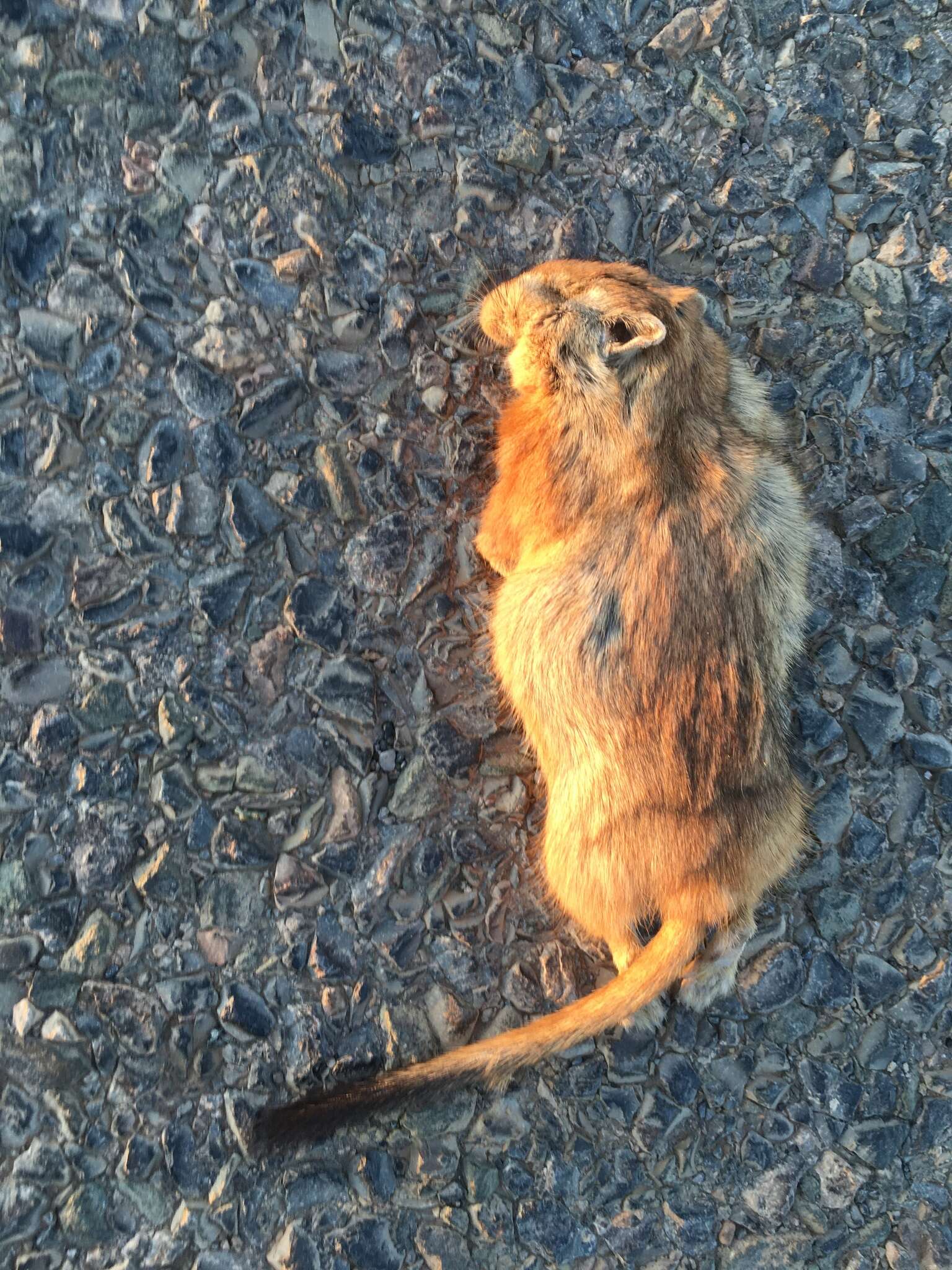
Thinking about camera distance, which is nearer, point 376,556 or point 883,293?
point 376,556

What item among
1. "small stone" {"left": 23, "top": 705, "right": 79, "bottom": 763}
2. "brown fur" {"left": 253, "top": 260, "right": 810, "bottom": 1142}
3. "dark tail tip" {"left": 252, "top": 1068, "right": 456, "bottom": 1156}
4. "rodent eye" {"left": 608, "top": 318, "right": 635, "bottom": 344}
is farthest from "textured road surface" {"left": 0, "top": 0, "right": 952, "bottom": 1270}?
"rodent eye" {"left": 608, "top": 318, "right": 635, "bottom": 344}

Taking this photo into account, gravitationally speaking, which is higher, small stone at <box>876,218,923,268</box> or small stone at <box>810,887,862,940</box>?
small stone at <box>876,218,923,268</box>

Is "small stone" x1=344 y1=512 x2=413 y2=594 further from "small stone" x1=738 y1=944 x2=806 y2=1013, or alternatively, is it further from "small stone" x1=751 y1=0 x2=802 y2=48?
"small stone" x1=751 y1=0 x2=802 y2=48

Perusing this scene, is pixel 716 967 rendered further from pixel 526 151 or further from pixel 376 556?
pixel 526 151

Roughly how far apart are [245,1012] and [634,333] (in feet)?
7.09

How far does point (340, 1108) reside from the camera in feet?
8.45

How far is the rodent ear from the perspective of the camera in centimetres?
226

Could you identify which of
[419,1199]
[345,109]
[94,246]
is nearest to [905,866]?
[419,1199]

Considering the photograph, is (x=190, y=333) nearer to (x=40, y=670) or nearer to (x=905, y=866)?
(x=40, y=670)

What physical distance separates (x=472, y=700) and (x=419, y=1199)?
146 cm

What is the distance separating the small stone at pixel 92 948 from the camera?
104 inches

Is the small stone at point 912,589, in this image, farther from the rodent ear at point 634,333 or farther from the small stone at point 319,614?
the small stone at point 319,614

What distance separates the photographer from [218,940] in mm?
2693

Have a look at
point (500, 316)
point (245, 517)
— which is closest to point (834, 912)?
point (500, 316)
